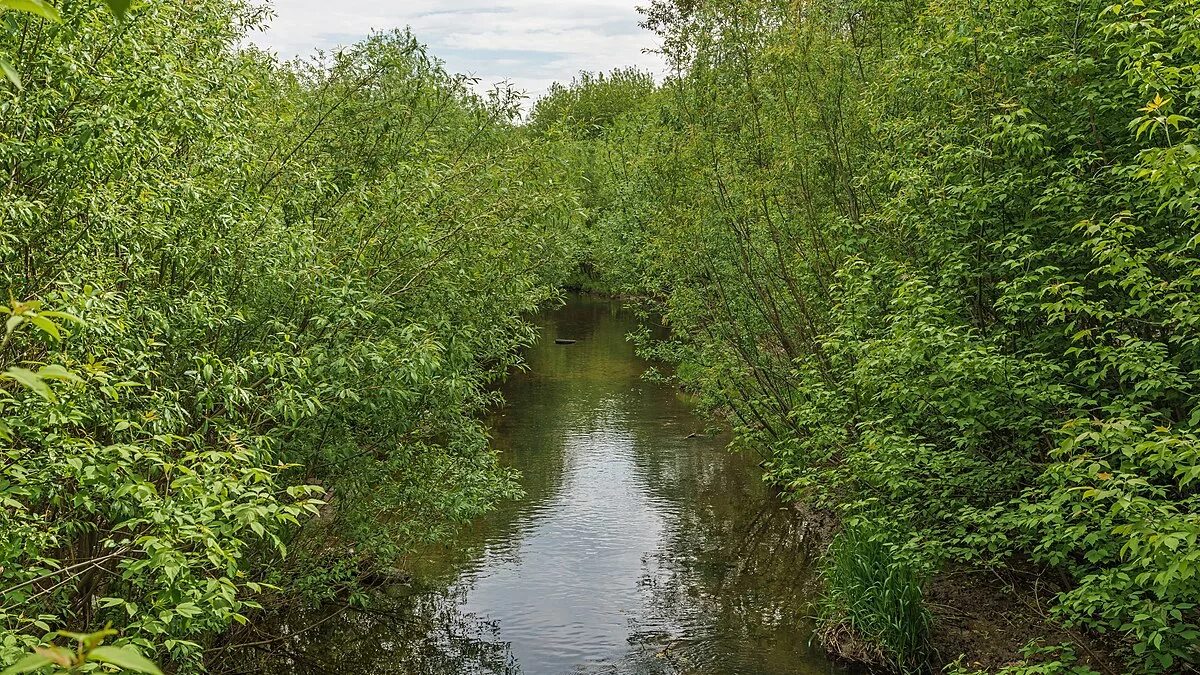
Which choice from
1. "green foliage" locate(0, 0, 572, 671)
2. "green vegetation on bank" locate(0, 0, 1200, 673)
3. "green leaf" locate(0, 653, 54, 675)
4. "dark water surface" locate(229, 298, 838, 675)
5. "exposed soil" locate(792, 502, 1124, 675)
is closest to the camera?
"green leaf" locate(0, 653, 54, 675)

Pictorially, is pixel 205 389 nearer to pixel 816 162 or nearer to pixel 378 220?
pixel 378 220

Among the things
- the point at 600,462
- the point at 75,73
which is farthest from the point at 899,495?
the point at 600,462

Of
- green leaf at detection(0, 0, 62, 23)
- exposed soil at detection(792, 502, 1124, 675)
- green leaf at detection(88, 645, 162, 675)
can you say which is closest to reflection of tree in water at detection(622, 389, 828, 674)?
exposed soil at detection(792, 502, 1124, 675)

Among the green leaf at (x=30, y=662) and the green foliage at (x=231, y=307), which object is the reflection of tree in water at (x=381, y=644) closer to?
the green foliage at (x=231, y=307)

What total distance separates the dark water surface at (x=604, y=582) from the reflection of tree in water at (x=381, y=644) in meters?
0.03

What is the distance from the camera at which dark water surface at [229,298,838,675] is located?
14.3 meters

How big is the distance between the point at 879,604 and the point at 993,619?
170 centimetres

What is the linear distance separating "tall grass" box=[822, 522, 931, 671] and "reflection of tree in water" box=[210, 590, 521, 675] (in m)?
5.21

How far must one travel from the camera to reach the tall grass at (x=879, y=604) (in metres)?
13.1

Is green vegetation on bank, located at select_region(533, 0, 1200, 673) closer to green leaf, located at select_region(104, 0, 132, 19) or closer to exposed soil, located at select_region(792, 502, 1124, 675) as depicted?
exposed soil, located at select_region(792, 502, 1124, 675)

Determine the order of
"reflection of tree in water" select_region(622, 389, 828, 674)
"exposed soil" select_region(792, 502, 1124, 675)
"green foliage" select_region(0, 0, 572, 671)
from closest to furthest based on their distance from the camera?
"green foliage" select_region(0, 0, 572, 671)
"exposed soil" select_region(792, 502, 1124, 675)
"reflection of tree in water" select_region(622, 389, 828, 674)

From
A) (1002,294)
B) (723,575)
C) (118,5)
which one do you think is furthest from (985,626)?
(118,5)

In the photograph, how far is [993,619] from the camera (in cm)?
1332

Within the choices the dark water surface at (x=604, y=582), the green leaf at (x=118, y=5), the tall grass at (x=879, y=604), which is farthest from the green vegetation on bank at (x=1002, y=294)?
the green leaf at (x=118, y=5)
